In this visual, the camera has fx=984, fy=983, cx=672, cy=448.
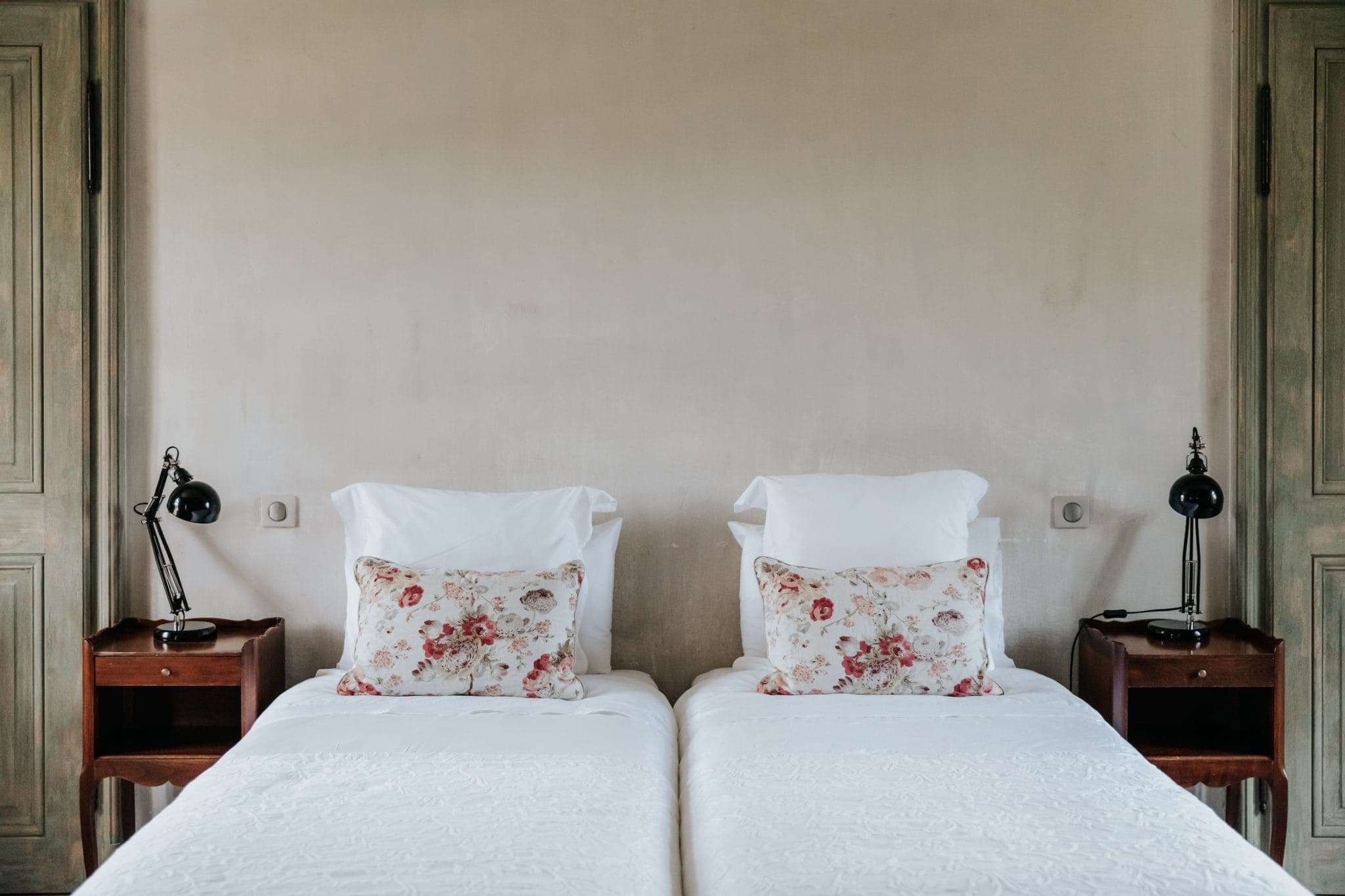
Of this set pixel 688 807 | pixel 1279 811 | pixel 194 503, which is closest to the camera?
pixel 688 807

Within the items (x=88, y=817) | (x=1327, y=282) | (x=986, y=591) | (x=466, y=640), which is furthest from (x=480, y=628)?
(x=1327, y=282)

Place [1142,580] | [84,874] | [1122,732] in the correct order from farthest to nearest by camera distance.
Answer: [1142,580] → [84,874] → [1122,732]

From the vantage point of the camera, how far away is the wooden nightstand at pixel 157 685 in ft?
8.04

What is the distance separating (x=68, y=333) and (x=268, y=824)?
5.97ft

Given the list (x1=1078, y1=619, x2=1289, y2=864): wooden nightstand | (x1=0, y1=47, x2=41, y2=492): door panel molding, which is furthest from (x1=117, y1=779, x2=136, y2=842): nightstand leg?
(x1=1078, y1=619, x2=1289, y2=864): wooden nightstand

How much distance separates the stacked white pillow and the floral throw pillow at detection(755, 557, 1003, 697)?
0.52ft

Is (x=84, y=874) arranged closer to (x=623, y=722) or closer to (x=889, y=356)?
(x=623, y=722)

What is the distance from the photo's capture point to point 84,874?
2650mm

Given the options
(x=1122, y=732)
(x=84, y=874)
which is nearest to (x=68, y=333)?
(x=84, y=874)

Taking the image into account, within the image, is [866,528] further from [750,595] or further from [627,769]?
[627,769]

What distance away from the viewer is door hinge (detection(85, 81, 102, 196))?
8.97ft

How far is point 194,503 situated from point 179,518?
0.06m

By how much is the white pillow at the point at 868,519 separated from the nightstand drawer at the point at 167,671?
4.61 feet

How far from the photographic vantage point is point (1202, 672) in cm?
246
